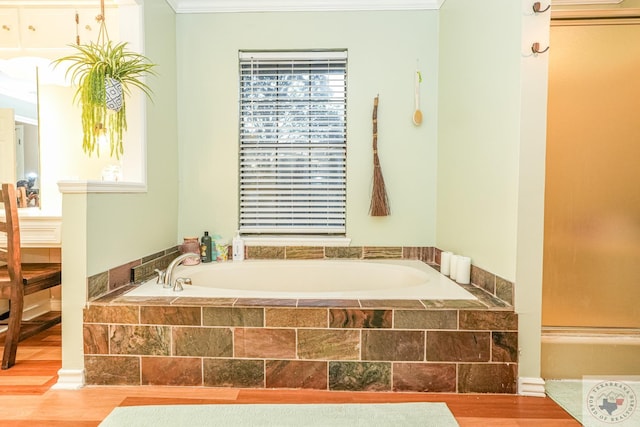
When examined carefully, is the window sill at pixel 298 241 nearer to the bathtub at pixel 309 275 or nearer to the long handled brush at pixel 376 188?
the bathtub at pixel 309 275

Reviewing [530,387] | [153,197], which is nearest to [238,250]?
[153,197]

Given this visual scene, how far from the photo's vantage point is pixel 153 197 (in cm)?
229

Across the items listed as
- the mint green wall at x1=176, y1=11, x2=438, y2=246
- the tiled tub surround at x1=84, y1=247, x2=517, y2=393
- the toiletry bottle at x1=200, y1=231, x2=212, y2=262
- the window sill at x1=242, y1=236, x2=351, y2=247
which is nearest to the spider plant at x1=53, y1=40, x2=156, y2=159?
the mint green wall at x1=176, y1=11, x2=438, y2=246

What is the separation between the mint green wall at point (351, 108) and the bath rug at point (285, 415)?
1340 mm

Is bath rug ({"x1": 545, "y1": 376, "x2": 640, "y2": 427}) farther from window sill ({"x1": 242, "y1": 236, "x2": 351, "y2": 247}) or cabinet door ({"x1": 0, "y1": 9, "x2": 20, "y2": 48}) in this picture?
cabinet door ({"x1": 0, "y1": 9, "x2": 20, "y2": 48})

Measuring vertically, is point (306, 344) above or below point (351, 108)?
below

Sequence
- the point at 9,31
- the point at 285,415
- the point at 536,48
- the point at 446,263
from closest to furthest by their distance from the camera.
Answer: the point at 285,415 → the point at 536,48 → the point at 446,263 → the point at 9,31

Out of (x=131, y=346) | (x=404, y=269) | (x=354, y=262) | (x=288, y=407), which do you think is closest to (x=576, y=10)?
(x=404, y=269)

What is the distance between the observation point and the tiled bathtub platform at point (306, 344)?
5.25ft

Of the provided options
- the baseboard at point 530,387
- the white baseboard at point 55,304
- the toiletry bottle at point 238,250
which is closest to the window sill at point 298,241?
the toiletry bottle at point 238,250

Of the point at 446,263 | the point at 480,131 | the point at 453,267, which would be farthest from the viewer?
the point at 446,263

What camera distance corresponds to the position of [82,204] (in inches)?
66.1

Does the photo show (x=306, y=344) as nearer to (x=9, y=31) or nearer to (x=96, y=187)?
(x=96, y=187)
